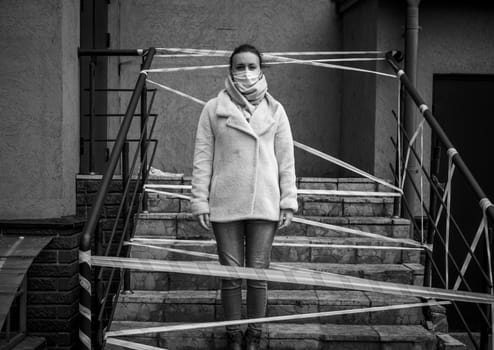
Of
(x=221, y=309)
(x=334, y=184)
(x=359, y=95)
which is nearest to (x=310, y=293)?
(x=221, y=309)

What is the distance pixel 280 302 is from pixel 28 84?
232cm

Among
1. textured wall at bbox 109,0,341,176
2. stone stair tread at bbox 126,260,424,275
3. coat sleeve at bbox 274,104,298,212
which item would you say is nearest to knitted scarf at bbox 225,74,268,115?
coat sleeve at bbox 274,104,298,212

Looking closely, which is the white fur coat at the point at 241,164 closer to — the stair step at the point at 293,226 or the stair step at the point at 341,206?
the stair step at the point at 293,226

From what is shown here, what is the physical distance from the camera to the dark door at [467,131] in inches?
261

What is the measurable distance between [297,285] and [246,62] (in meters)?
1.66

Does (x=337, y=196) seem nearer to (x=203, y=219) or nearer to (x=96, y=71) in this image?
(x=203, y=219)

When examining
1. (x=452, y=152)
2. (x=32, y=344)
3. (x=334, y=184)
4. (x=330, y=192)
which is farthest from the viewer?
(x=334, y=184)

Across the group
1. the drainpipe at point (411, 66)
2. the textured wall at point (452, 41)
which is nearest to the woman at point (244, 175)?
the drainpipe at point (411, 66)

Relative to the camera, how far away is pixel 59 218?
4957 millimetres

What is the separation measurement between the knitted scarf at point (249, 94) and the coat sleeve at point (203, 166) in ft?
0.47

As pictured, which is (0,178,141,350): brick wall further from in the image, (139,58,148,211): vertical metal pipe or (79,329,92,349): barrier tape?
(79,329,92,349): barrier tape

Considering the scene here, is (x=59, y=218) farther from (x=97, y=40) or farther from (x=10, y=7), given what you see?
(x=97, y=40)

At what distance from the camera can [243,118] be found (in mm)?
3533

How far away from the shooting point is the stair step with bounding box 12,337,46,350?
4516mm
